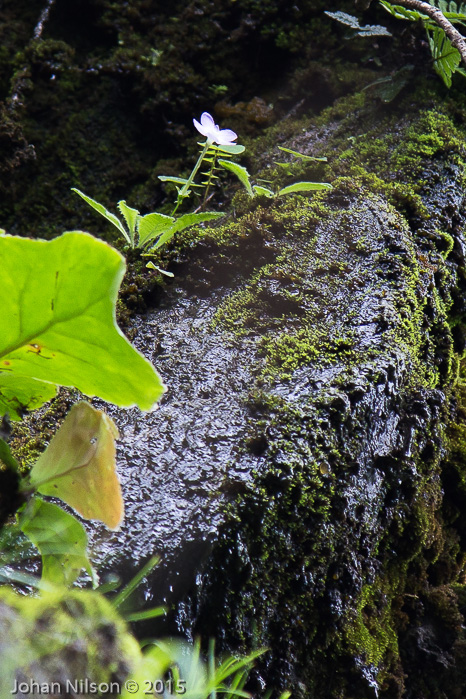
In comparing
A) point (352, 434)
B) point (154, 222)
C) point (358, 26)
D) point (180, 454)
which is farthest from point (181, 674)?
point (358, 26)

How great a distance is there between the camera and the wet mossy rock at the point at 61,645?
0.50 meters

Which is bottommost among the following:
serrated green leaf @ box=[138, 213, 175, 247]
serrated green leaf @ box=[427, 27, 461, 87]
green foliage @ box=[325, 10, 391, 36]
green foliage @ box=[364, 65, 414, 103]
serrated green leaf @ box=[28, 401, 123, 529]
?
serrated green leaf @ box=[28, 401, 123, 529]

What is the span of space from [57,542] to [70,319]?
0.36 metres

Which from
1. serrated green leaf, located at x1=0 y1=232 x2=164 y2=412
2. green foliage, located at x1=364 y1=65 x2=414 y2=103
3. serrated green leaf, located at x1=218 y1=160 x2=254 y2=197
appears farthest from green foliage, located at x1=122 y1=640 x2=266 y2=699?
green foliage, located at x1=364 y1=65 x2=414 y2=103

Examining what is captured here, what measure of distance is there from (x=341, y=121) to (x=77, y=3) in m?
1.56

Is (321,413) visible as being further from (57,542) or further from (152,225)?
(152,225)

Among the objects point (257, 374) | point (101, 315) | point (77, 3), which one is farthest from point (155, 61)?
point (101, 315)

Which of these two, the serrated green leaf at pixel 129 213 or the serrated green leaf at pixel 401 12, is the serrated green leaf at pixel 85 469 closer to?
the serrated green leaf at pixel 129 213

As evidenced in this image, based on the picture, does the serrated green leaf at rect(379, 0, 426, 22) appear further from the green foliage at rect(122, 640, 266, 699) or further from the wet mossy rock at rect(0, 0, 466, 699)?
the green foliage at rect(122, 640, 266, 699)

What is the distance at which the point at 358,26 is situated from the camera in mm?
2426

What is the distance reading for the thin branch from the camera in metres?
2.15

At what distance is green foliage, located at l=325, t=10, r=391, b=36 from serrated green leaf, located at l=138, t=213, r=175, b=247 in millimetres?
1528

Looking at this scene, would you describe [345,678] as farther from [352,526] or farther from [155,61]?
A: [155,61]

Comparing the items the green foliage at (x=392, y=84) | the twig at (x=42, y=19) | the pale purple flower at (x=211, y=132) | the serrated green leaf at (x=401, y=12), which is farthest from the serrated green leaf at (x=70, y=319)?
the twig at (x=42, y=19)
